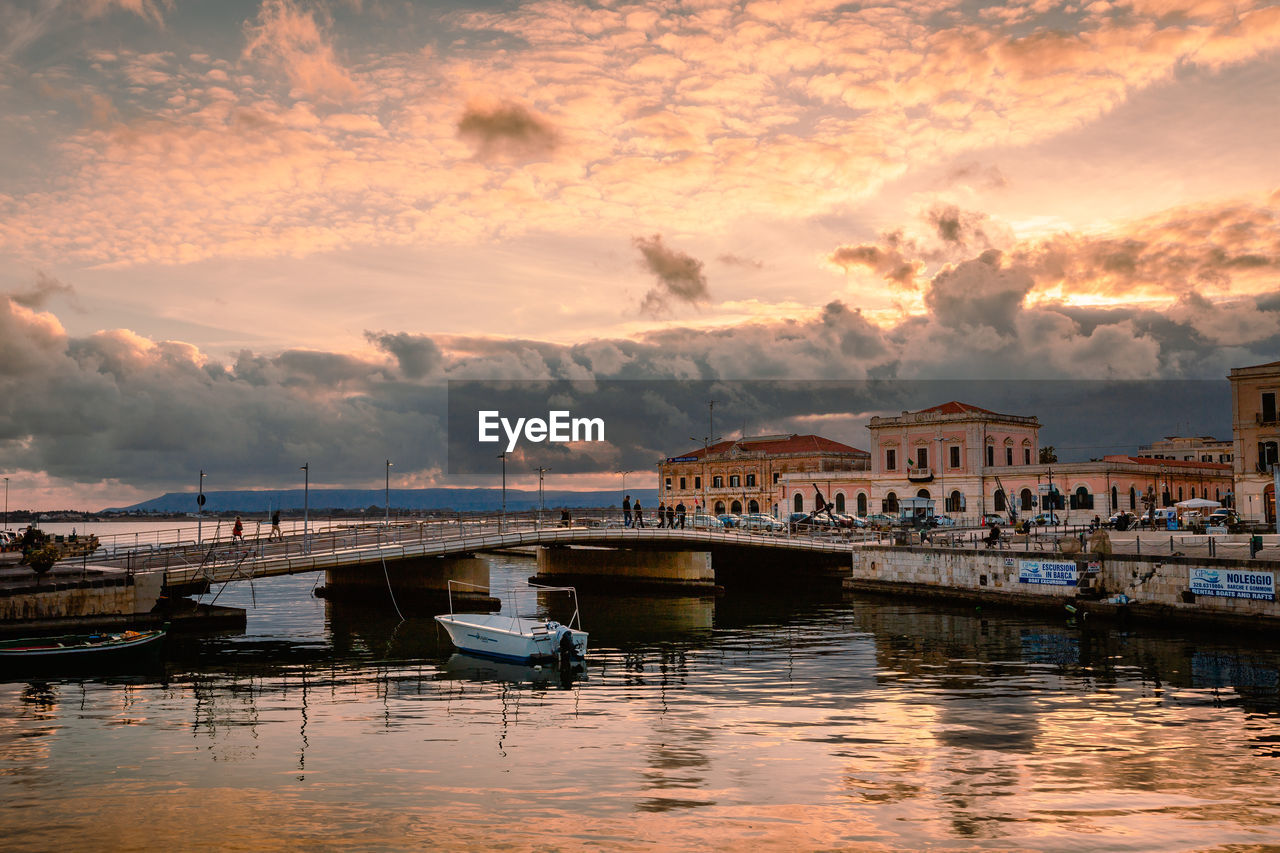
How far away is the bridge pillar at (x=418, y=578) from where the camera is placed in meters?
63.2

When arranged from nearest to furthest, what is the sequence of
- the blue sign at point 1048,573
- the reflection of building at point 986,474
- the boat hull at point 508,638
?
1. the boat hull at point 508,638
2. the blue sign at point 1048,573
3. the reflection of building at point 986,474

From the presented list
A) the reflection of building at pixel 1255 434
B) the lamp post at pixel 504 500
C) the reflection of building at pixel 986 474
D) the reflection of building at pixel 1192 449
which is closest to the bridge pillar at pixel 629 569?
the lamp post at pixel 504 500

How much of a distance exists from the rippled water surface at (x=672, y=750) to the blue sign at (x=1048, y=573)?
25.4ft

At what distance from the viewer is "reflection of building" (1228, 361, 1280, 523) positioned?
7431cm

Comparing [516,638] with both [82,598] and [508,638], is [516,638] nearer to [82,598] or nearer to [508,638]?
[508,638]

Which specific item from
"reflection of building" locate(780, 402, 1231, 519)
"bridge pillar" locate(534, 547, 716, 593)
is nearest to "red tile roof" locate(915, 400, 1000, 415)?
"reflection of building" locate(780, 402, 1231, 519)

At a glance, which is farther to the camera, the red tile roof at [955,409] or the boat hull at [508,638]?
Result: the red tile roof at [955,409]

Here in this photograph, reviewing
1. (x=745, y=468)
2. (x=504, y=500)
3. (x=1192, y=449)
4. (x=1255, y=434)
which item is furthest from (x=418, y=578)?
(x=1192, y=449)

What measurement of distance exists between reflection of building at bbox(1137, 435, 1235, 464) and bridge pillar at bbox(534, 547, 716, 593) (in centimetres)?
9823

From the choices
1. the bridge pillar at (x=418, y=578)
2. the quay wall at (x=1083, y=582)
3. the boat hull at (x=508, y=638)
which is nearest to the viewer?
the boat hull at (x=508, y=638)

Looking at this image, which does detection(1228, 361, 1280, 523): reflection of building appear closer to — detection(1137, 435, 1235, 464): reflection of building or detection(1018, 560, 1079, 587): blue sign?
detection(1018, 560, 1079, 587): blue sign

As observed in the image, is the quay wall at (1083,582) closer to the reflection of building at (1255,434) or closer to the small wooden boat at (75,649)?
the reflection of building at (1255,434)

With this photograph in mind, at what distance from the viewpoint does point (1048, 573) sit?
164 feet

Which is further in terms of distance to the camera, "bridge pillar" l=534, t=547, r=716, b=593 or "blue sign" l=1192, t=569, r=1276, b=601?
"bridge pillar" l=534, t=547, r=716, b=593
